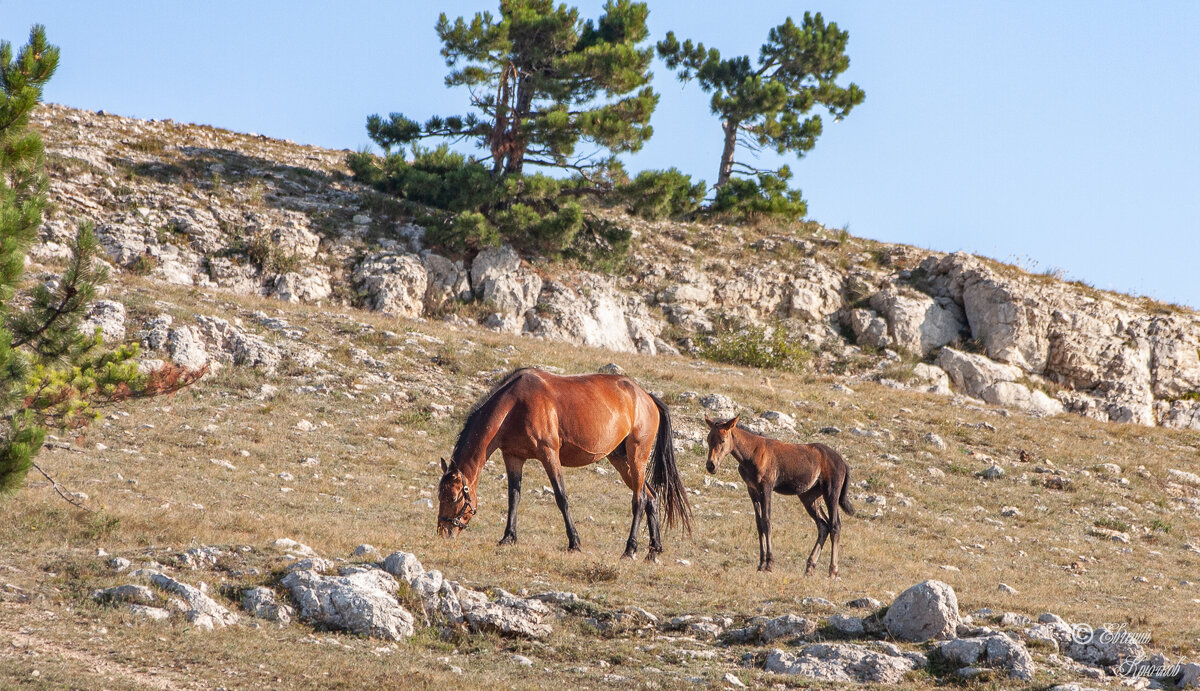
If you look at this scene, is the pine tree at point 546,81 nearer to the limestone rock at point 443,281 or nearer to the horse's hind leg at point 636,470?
the limestone rock at point 443,281

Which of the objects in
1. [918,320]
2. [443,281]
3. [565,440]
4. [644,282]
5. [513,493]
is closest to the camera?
[513,493]

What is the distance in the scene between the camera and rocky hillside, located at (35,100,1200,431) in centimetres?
3297

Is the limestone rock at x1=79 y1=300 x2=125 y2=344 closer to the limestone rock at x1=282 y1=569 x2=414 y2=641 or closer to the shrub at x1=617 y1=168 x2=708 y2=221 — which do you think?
the limestone rock at x1=282 y1=569 x2=414 y2=641

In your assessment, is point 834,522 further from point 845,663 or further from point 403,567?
point 403,567

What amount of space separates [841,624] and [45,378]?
9.39 m

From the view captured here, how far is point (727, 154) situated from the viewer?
51406 mm

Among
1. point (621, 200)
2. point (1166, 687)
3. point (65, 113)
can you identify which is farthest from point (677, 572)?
point (65, 113)

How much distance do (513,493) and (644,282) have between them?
94.7ft

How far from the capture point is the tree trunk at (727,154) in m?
50.8

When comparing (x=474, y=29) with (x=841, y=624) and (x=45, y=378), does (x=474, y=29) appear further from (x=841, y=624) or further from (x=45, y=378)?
(x=841, y=624)

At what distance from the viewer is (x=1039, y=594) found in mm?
13984

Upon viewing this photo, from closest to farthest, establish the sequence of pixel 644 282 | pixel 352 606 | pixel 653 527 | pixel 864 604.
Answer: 1. pixel 352 606
2. pixel 864 604
3. pixel 653 527
4. pixel 644 282

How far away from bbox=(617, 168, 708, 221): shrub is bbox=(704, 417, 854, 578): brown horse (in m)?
22.5

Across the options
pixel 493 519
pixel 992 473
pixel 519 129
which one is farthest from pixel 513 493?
pixel 519 129
